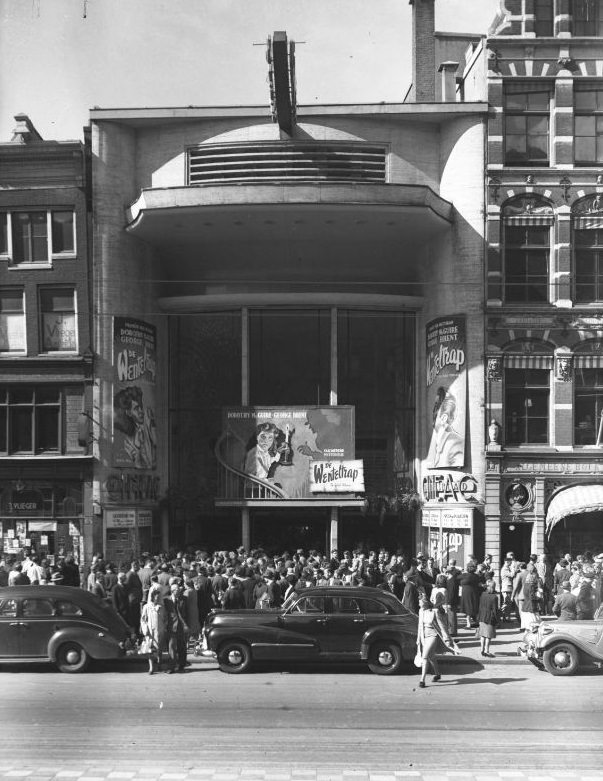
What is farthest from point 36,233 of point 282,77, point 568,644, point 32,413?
point 568,644

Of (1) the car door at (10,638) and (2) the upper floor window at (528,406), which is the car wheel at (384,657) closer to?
(1) the car door at (10,638)

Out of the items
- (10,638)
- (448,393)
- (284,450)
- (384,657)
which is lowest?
(384,657)

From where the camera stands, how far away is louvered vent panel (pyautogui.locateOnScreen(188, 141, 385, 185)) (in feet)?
124

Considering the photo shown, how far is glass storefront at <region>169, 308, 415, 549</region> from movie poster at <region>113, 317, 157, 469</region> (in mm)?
2506

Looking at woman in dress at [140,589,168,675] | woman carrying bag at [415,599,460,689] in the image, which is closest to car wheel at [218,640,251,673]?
woman in dress at [140,589,168,675]

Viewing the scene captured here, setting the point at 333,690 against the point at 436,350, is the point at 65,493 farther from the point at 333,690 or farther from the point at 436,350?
the point at 333,690

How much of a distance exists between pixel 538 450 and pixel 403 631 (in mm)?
17423

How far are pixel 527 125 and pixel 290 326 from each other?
1237 centimetres

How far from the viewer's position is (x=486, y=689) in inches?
760

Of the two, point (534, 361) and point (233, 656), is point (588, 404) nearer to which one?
point (534, 361)

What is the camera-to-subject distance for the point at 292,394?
143ft

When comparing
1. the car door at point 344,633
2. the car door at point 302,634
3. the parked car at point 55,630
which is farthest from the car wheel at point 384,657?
the parked car at point 55,630

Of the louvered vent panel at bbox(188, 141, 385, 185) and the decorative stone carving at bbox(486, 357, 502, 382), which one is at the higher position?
the louvered vent panel at bbox(188, 141, 385, 185)

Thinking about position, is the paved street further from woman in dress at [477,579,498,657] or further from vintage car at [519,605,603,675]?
woman in dress at [477,579,498,657]
